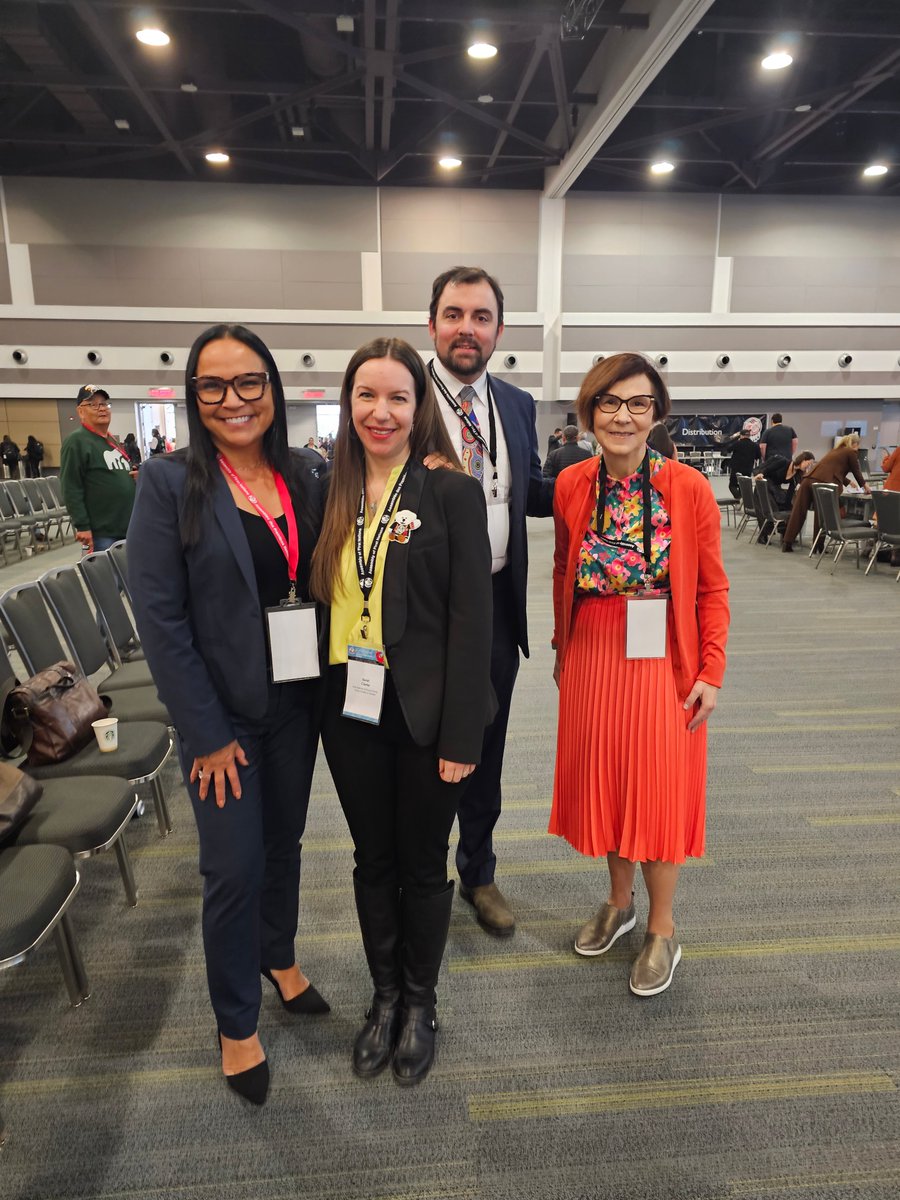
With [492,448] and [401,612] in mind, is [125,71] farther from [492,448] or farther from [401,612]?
[401,612]


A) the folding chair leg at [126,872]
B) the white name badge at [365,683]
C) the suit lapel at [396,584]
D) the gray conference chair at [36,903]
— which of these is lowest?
the folding chair leg at [126,872]

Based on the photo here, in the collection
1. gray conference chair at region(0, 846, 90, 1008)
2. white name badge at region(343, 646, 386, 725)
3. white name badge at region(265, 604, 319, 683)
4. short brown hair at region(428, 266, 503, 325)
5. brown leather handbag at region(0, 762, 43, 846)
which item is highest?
short brown hair at region(428, 266, 503, 325)

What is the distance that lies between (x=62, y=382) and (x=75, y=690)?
44.5ft

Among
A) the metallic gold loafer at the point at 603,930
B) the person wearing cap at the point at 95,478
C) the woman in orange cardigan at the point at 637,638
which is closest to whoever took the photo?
the woman in orange cardigan at the point at 637,638

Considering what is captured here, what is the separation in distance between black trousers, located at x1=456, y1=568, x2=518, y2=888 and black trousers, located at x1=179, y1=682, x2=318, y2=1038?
1.74ft

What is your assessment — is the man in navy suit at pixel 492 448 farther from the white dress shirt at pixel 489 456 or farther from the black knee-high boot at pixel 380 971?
the black knee-high boot at pixel 380 971

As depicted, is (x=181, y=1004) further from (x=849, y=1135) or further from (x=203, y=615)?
(x=849, y=1135)

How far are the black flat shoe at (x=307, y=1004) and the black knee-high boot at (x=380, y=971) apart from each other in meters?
0.15

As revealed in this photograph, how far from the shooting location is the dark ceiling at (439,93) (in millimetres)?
7930

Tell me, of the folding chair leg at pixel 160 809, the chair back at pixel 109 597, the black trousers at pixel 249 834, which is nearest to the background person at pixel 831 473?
the chair back at pixel 109 597


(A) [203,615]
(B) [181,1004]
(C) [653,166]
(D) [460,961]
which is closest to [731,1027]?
(D) [460,961]

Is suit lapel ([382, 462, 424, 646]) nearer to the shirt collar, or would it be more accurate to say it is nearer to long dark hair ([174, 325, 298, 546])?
long dark hair ([174, 325, 298, 546])

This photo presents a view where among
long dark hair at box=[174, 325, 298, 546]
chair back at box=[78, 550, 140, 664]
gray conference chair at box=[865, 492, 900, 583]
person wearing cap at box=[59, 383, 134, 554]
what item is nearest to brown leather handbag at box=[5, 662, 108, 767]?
chair back at box=[78, 550, 140, 664]

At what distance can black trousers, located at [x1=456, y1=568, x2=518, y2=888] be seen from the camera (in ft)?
6.23
